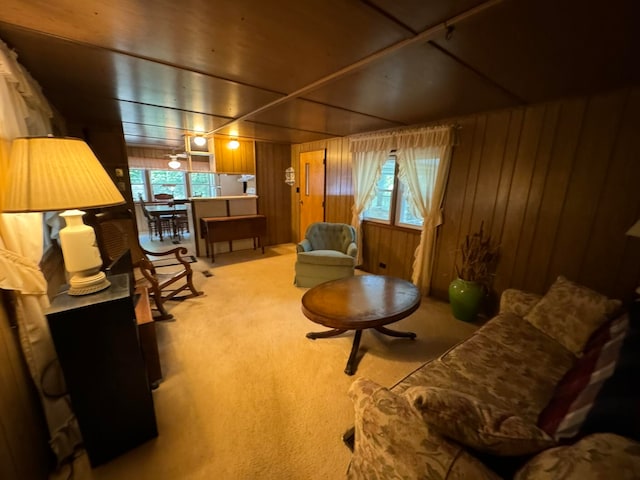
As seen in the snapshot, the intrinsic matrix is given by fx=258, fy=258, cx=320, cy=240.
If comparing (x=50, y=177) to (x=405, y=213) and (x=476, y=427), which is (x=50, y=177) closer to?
(x=476, y=427)

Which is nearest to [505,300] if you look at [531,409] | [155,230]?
[531,409]

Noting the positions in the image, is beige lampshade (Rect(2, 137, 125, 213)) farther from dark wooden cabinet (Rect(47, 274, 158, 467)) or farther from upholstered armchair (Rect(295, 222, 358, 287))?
upholstered armchair (Rect(295, 222, 358, 287))

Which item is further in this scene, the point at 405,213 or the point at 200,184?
the point at 200,184

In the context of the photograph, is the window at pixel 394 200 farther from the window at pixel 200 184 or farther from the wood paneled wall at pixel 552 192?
the window at pixel 200 184

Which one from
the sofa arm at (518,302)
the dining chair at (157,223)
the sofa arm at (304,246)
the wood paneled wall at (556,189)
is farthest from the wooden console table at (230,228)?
the sofa arm at (518,302)

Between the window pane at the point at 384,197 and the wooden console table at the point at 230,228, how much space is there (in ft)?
6.95

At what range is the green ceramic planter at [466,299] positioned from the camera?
2680 mm

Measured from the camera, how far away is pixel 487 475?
68 centimetres

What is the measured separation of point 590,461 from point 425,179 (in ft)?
9.96

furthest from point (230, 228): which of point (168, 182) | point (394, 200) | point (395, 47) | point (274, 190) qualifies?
point (168, 182)

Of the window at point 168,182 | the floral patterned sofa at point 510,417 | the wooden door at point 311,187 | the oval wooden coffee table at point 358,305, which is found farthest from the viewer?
the window at point 168,182

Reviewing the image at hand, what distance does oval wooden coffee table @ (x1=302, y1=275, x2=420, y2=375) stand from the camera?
1.88 m

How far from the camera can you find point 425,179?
326cm

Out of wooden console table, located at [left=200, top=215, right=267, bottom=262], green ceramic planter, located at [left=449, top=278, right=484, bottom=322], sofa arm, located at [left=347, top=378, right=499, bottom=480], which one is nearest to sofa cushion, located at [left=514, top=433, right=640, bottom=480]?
sofa arm, located at [left=347, top=378, right=499, bottom=480]
